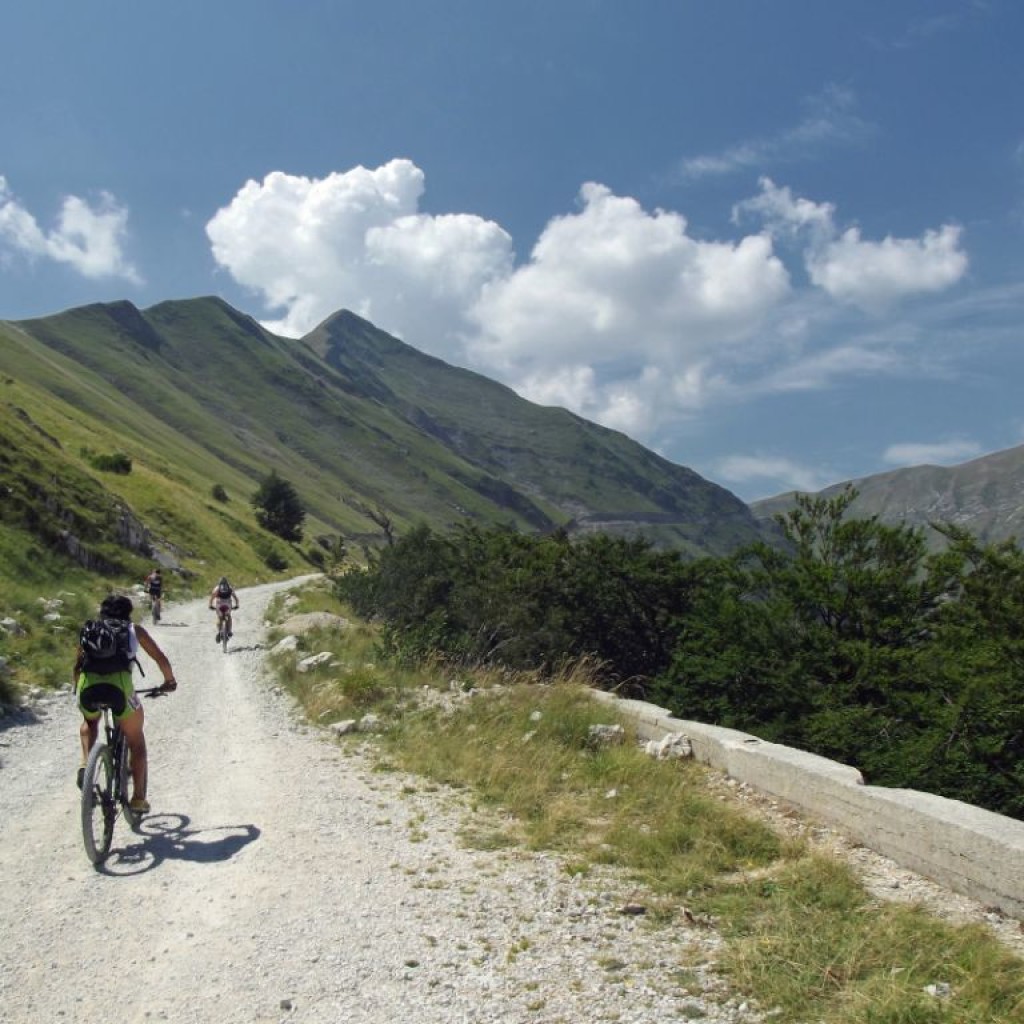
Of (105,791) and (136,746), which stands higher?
(136,746)

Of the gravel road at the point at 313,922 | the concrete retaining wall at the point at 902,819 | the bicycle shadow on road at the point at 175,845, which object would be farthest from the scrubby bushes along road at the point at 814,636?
the bicycle shadow on road at the point at 175,845

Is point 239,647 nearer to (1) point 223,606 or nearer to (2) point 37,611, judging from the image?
(1) point 223,606

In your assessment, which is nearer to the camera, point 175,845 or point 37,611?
point 175,845

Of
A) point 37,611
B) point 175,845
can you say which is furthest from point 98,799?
point 37,611

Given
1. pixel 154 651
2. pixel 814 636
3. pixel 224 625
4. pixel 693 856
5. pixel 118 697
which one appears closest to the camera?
pixel 693 856

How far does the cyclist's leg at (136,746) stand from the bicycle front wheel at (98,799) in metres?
0.26

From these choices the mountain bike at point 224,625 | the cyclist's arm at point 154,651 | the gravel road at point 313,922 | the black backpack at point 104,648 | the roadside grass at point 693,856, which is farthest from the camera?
the mountain bike at point 224,625

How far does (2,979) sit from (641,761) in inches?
229

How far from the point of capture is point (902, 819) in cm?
580

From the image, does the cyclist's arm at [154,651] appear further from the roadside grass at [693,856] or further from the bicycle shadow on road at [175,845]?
the roadside grass at [693,856]

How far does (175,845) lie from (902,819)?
238 inches

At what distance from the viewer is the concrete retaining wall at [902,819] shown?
501cm

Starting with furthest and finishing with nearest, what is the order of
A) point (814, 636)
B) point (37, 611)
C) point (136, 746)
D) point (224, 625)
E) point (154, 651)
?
point (224, 625)
point (37, 611)
point (814, 636)
point (154, 651)
point (136, 746)

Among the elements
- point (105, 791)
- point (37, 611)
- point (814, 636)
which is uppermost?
point (814, 636)
